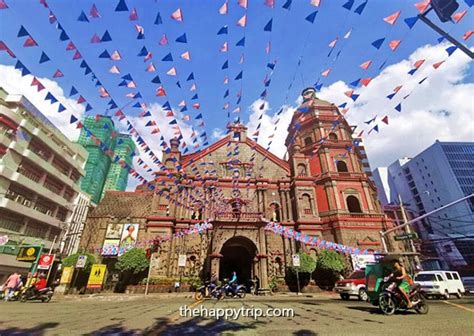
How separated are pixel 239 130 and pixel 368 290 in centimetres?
2231

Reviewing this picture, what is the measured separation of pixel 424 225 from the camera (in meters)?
49.6

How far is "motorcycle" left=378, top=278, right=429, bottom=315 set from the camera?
674 centimetres

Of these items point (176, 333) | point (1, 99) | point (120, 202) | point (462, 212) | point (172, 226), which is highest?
point (1, 99)

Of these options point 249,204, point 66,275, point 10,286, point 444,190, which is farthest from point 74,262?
point 444,190

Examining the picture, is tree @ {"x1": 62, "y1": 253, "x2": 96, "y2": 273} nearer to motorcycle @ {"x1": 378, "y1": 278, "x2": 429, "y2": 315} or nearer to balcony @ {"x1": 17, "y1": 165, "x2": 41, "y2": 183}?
balcony @ {"x1": 17, "y1": 165, "x2": 41, "y2": 183}

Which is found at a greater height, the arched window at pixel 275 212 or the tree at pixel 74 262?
the arched window at pixel 275 212

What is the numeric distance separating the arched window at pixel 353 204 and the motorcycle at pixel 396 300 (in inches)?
742

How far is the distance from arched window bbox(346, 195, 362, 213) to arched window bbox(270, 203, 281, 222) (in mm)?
7737

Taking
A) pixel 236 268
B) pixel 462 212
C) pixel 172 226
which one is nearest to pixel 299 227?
pixel 236 268

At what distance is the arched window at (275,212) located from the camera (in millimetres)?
23434

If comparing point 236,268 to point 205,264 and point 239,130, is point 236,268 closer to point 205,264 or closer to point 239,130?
point 205,264

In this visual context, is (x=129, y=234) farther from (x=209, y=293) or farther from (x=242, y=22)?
(x=242, y=22)

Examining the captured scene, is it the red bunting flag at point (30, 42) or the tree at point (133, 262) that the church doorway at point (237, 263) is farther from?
the red bunting flag at point (30, 42)

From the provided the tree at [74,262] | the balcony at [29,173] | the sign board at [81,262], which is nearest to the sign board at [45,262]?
the tree at [74,262]
